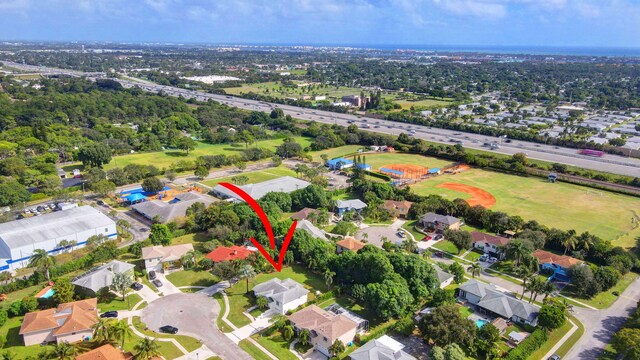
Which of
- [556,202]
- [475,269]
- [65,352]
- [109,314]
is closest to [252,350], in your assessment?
[65,352]

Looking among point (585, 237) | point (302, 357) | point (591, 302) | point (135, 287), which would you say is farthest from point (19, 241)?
point (585, 237)

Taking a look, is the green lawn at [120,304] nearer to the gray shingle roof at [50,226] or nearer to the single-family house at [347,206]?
the gray shingle roof at [50,226]

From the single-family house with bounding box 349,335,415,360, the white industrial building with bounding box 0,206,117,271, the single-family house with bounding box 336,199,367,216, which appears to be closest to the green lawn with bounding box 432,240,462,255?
the single-family house with bounding box 336,199,367,216

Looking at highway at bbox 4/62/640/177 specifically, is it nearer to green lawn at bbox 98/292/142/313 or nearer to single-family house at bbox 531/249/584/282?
single-family house at bbox 531/249/584/282

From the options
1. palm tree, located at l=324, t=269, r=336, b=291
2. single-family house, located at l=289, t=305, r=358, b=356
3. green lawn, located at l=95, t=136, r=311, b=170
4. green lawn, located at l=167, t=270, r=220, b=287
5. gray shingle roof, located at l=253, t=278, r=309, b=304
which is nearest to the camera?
single-family house, located at l=289, t=305, r=358, b=356

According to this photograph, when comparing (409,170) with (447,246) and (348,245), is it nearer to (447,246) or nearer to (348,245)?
(447,246)
